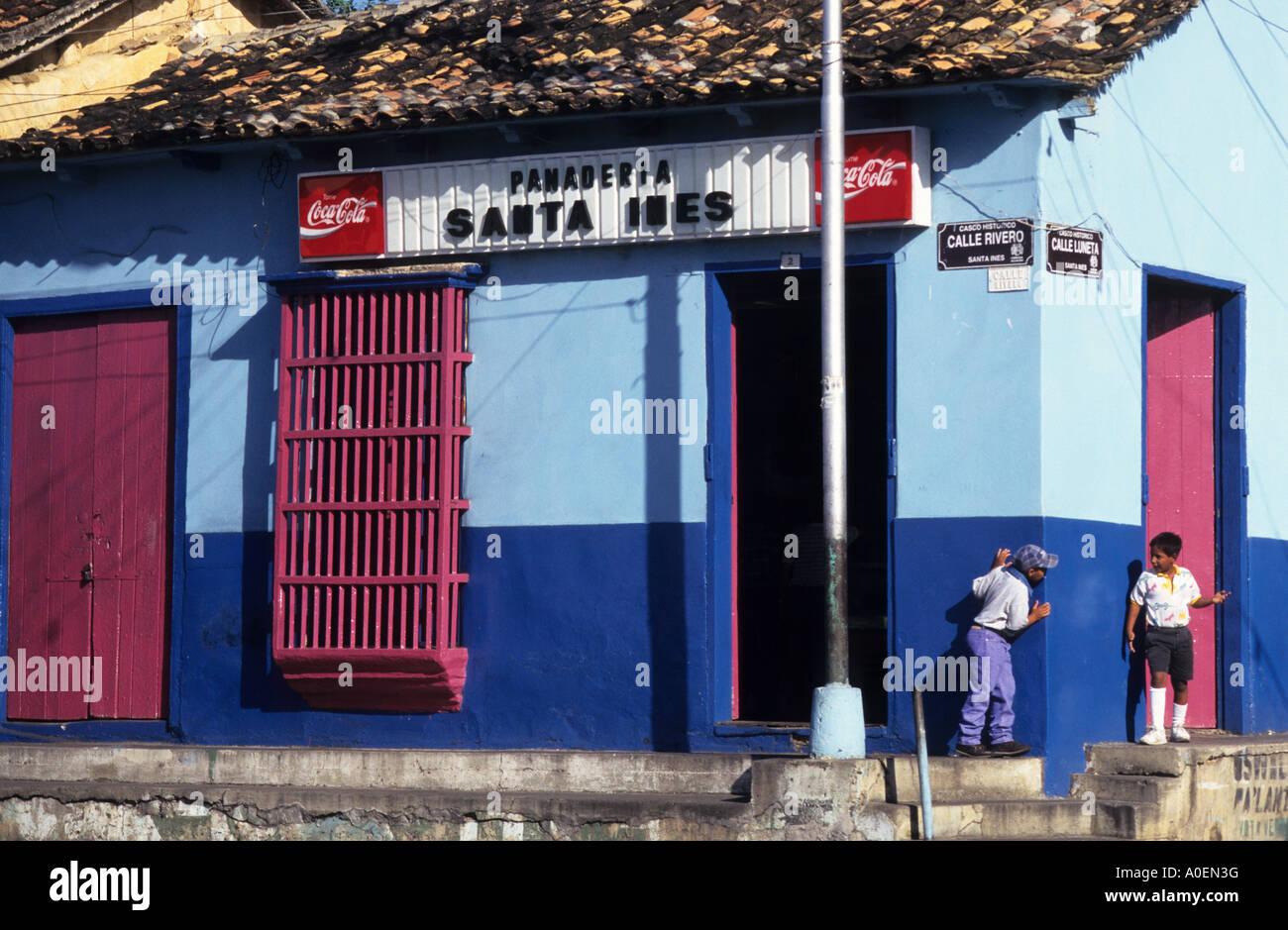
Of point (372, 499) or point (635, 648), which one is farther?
point (372, 499)

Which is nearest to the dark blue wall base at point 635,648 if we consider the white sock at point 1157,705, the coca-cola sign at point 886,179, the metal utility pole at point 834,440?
the white sock at point 1157,705

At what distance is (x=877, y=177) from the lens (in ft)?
36.3

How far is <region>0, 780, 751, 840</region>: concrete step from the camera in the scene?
10383mm

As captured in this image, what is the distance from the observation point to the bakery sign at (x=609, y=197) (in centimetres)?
1110

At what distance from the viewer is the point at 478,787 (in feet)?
37.8

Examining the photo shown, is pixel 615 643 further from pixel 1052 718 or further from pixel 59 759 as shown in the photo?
pixel 59 759

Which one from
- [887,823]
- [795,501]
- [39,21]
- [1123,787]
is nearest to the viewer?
[887,823]

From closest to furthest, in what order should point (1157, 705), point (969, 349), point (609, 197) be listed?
1. point (969, 349)
2. point (1157, 705)
3. point (609, 197)

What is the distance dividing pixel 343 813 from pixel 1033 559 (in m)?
4.25

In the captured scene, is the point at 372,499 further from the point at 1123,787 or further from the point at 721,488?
the point at 1123,787

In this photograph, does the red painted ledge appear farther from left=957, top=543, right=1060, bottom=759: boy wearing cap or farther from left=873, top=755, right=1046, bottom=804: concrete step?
left=957, top=543, right=1060, bottom=759: boy wearing cap

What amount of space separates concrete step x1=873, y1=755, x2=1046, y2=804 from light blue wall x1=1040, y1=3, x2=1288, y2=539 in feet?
4.90

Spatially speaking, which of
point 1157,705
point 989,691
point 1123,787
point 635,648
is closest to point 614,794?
point 635,648

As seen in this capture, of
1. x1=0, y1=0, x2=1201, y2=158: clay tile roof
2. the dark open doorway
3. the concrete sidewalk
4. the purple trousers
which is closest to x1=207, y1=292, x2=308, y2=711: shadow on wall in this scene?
the concrete sidewalk
